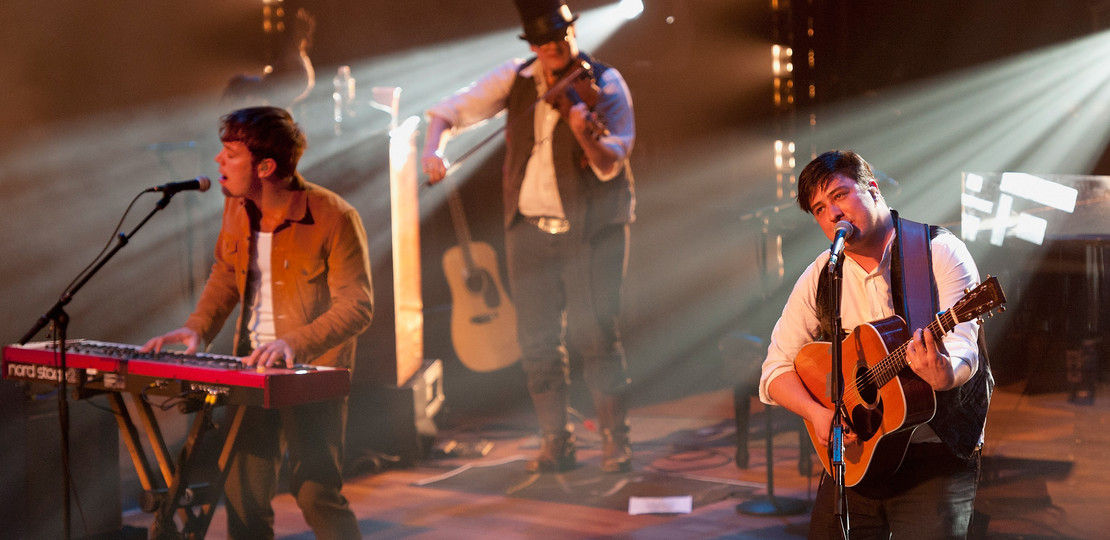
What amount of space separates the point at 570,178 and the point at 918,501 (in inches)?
109

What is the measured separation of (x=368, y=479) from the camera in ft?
16.2

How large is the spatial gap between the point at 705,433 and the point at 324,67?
12.5ft

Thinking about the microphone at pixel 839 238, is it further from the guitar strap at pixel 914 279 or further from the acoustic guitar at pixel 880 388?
the acoustic guitar at pixel 880 388

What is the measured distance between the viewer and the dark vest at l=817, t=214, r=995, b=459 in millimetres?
2205

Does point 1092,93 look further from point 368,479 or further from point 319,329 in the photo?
point 368,479

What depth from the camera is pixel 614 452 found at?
4785 millimetres

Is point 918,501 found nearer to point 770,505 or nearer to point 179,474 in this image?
point 770,505

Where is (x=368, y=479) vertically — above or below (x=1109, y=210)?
below

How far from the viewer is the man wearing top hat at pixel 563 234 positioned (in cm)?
466

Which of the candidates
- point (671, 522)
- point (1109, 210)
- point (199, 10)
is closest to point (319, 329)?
point (671, 522)

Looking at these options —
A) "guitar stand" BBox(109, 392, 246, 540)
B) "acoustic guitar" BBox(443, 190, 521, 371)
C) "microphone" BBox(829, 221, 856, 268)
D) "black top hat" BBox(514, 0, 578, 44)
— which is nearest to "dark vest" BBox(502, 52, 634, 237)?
"black top hat" BBox(514, 0, 578, 44)

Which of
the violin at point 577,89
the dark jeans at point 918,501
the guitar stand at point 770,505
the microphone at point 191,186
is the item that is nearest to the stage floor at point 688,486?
the guitar stand at point 770,505

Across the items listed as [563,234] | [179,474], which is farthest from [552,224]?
[179,474]

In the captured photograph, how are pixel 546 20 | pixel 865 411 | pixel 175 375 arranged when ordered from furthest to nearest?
1. pixel 546 20
2. pixel 175 375
3. pixel 865 411
